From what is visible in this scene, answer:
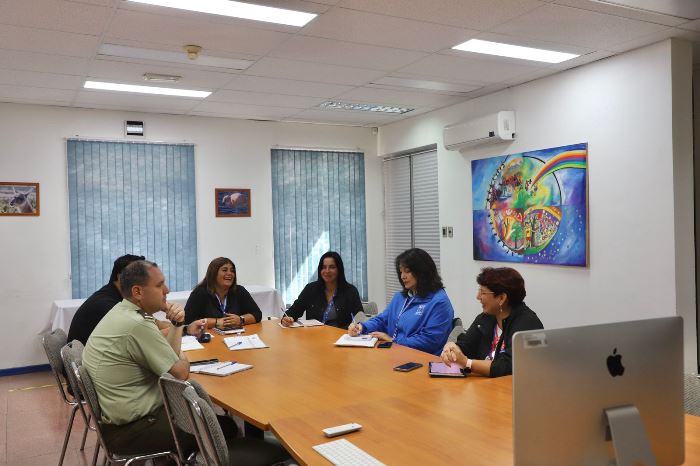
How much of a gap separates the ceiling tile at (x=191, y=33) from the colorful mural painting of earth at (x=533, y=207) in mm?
2752

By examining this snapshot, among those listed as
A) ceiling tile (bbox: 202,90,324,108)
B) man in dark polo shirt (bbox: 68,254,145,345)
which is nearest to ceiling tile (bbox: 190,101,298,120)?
ceiling tile (bbox: 202,90,324,108)

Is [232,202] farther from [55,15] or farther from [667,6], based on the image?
[667,6]

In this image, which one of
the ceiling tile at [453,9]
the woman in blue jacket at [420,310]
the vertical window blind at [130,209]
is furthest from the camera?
the vertical window blind at [130,209]

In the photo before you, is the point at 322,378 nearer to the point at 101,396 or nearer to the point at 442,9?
the point at 101,396

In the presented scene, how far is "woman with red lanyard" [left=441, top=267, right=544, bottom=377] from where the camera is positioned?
112 inches

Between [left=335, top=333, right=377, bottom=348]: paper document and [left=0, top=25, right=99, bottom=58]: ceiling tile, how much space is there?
2.73 metres

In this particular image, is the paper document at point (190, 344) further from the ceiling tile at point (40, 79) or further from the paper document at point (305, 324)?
the ceiling tile at point (40, 79)

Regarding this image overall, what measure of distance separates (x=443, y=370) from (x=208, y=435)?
125 cm

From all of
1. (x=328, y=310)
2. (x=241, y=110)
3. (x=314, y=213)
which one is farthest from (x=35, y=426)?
(x=314, y=213)

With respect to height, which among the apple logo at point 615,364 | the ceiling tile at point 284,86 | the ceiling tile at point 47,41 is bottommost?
the apple logo at point 615,364

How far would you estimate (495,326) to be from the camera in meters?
3.23

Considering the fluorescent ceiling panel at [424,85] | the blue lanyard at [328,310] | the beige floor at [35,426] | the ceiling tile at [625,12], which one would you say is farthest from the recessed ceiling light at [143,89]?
the ceiling tile at [625,12]

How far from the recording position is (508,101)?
19.5 feet

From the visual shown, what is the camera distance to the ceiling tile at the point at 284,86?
17.8ft
